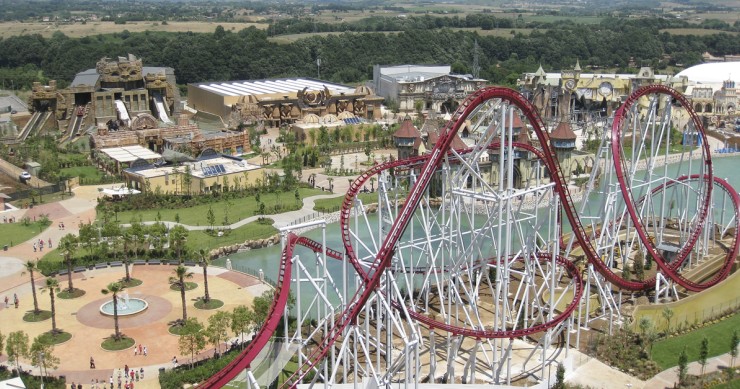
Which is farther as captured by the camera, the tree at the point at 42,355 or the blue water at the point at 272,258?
the blue water at the point at 272,258

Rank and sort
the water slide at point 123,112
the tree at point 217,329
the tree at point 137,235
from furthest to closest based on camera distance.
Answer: the water slide at point 123,112 < the tree at point 137,235 < the tree at point 217,329

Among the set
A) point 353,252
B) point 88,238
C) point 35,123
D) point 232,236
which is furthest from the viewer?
point 35,123

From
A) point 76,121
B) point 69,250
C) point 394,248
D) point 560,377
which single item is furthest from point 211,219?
point 76,121

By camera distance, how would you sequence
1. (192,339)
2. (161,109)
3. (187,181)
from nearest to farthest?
1. (192,339)
2. (187,181)
3. (161,109)

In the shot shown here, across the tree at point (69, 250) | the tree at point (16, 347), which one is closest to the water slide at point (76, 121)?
the tree at point (69, 250)

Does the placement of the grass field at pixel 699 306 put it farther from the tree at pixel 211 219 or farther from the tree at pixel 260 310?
the tree at pixel 211 219

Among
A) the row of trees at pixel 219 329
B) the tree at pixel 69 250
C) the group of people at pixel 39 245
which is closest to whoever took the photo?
the row of trees at pixel 219 329

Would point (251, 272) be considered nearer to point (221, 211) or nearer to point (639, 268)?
point (221, 211)

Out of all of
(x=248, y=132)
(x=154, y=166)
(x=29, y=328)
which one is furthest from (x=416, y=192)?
(x=248, y=132)
